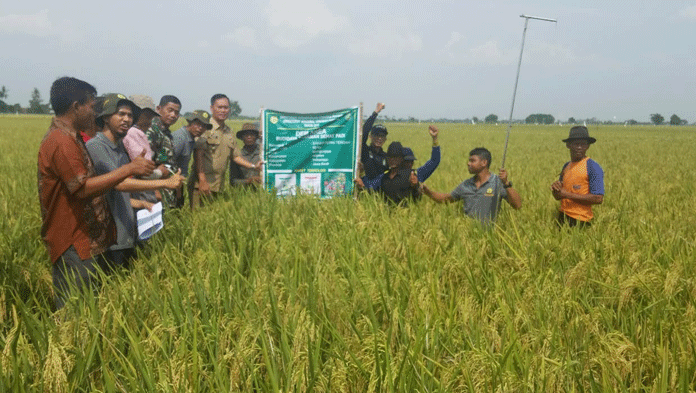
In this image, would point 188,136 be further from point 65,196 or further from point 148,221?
point 65,196

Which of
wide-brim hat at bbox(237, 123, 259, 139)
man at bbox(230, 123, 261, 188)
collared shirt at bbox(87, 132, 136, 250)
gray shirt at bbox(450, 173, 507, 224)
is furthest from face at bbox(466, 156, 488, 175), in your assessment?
wide-brim hat at bbox(237, 123, 259, 139)

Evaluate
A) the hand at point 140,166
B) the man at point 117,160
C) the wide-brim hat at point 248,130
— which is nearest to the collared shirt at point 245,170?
the wide-brim hat at point 248,130

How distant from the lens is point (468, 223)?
13.1ft

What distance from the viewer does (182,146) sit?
200 inches

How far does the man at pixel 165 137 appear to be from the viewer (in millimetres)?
4543

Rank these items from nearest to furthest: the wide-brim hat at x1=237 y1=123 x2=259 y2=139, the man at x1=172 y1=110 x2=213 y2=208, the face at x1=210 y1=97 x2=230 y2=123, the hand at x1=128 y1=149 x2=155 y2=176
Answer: the hand at x1=128 y1=149 x2=155 y2=176 < the man at x1=172 y1=110 x2=213 y2=208 < the face at x1=210 y1=97 x2=230 y2=123 < the wide-brim hat at x1=237 y1=123 x2=259 y2=139

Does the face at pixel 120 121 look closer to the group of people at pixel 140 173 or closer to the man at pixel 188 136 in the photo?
the group of people at pixel 140 173

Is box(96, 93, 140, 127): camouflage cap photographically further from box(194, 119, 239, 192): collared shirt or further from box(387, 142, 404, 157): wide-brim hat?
box(387, 142, 404, 157): wide-brim hat

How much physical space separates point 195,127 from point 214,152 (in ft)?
1.74

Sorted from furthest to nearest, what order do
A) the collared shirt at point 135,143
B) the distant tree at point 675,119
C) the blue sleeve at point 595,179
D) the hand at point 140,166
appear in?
the distant tree at point 675,119
the blue sleeve at point 595,179
the collared shirt at point 135,143
the hand at point 140,166

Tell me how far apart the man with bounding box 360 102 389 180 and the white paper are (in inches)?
124

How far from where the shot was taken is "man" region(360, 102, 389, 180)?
6137 millimetres

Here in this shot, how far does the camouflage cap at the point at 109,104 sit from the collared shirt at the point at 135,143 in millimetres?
663

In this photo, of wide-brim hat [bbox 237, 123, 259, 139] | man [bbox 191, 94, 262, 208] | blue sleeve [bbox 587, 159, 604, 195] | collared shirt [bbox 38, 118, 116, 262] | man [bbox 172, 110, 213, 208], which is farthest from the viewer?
wide-brim hat [bbox 237, 123, 259, 139]
